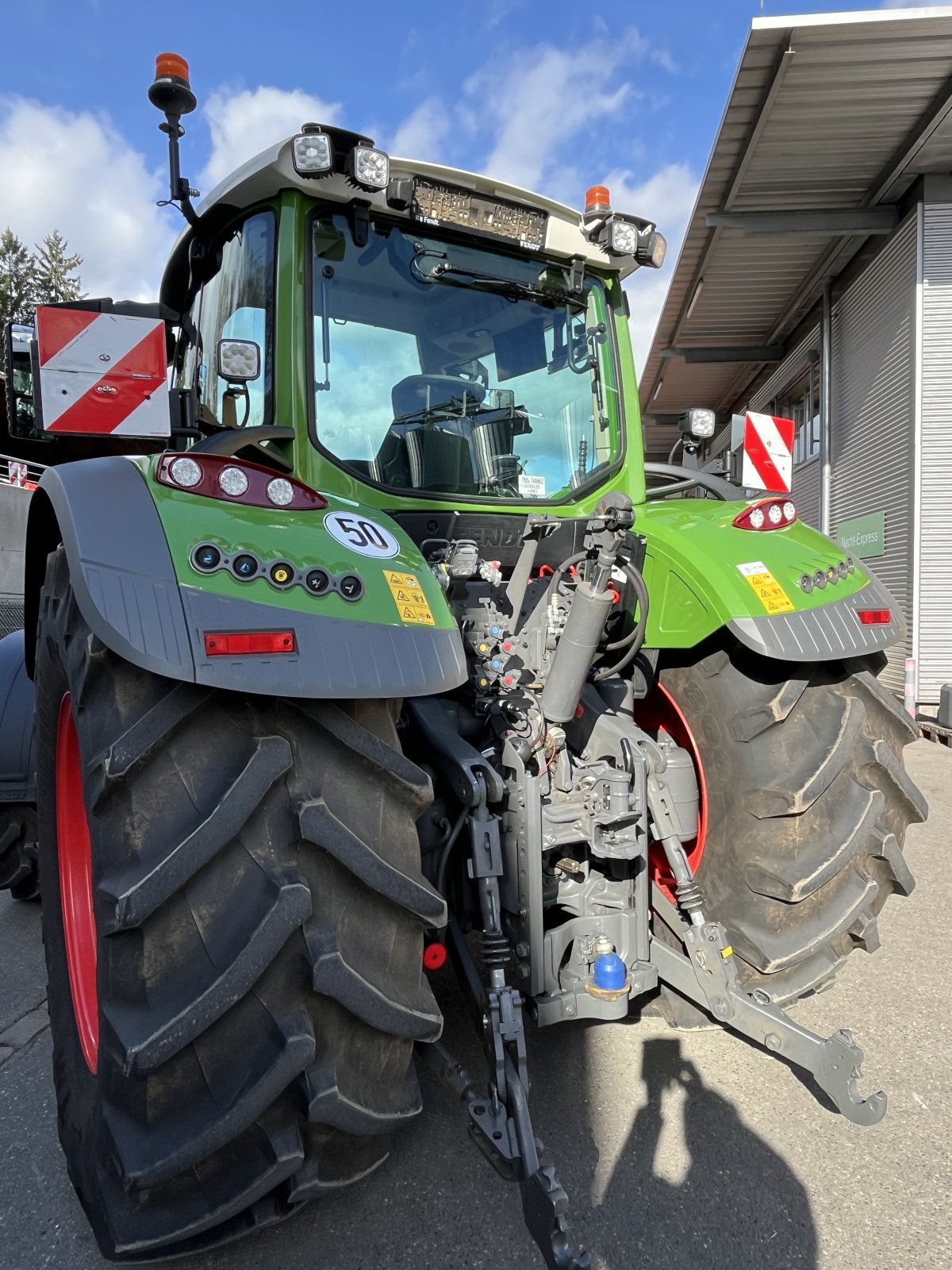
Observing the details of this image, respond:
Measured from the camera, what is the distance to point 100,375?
263cm

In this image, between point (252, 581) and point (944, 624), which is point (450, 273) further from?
point (944, 624)

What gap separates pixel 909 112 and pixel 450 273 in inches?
263

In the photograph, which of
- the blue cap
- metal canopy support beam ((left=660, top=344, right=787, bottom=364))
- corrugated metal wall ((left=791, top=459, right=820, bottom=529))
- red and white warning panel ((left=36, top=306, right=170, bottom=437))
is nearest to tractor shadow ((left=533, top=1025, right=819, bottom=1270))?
the blue cap

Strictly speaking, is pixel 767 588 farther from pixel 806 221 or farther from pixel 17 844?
pixel 806 221

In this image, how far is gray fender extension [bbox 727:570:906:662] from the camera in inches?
80.0

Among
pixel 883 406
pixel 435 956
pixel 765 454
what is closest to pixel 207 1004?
pixel 435 956

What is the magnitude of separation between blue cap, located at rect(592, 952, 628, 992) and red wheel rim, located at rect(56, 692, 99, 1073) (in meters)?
1.16

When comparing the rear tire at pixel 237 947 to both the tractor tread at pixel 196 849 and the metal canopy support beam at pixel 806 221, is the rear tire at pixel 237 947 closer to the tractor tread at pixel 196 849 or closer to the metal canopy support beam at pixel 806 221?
the tractor tread at pixel 196 849

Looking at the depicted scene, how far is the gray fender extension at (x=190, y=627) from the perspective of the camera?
4.45 feet

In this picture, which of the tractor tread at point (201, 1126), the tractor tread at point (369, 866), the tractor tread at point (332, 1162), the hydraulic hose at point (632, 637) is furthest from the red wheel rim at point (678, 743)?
the tractor tread at point (201, 1126)

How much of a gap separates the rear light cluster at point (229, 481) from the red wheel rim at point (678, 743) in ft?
4.10

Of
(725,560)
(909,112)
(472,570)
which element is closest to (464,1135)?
(472,570)

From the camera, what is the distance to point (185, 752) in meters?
1.39

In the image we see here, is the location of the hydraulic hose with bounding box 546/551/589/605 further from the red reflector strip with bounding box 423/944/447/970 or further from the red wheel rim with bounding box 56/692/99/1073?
the red wheel rim with bounding box 56/692/99/1073
